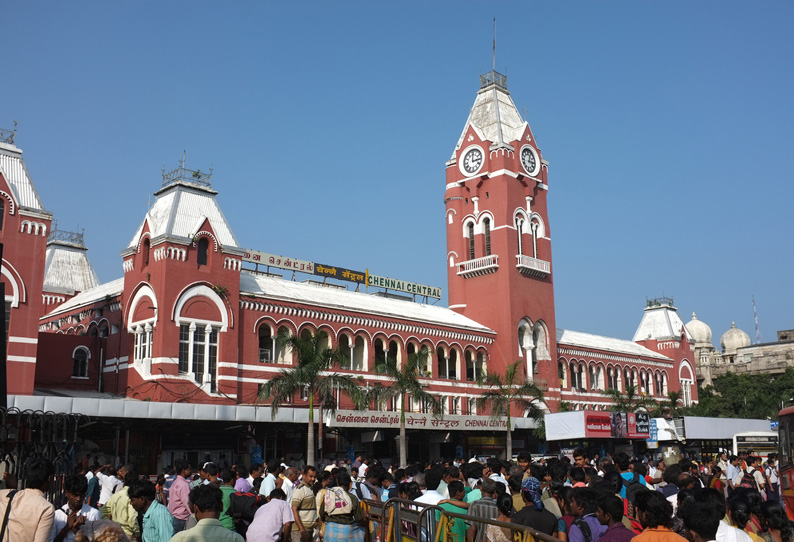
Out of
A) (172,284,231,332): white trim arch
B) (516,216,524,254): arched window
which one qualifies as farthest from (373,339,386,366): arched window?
(516,216,524,254): arched window

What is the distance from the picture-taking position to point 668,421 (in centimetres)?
4928

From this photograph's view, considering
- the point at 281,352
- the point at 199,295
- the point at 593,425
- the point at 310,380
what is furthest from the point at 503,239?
the point at 199,295

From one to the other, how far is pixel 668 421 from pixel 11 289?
3744 cm

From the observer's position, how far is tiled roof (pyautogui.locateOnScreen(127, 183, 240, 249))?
39.3 m

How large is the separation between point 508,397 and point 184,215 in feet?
71.6

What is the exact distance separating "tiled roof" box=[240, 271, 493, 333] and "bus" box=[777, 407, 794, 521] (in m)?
26.8

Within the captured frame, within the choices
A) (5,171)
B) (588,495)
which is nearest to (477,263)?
(5,171)

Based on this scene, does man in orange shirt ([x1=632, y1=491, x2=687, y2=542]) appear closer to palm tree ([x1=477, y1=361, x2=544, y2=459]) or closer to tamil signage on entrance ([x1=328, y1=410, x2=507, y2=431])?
tamil signage on entrance ([x1=328, y1=410, x2=507, y2=431])

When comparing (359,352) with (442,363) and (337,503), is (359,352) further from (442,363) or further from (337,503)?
(337,503)

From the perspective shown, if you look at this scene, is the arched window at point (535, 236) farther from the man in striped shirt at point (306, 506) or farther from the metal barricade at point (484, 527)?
the metal barricade at point (484, 527)

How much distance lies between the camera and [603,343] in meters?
67.7

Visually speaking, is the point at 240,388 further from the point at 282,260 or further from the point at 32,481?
the point at 32,481

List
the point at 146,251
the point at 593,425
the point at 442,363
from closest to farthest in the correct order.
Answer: the point at 146,251 < the point at 593,425 < the point at 442,363

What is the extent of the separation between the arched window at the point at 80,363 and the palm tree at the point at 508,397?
74.9ft
